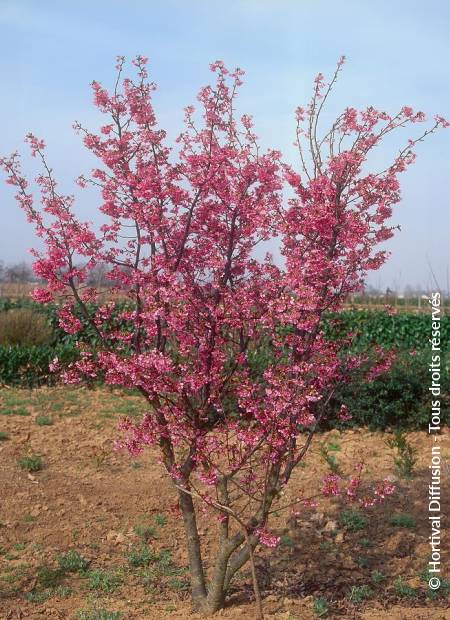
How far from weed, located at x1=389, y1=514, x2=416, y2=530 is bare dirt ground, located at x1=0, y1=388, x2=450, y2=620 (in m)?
0.01

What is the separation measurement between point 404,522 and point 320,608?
1540 mm

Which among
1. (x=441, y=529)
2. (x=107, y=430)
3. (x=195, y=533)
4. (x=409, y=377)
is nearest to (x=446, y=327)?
(x=409, y=377)

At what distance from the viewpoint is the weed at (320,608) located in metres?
4.40

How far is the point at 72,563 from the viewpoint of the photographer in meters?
5.21

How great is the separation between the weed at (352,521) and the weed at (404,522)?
0.22 metres

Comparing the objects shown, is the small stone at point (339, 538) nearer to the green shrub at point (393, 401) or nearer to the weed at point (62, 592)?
the weed at point (62, 592)

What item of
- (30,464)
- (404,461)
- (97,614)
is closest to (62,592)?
(97,614)

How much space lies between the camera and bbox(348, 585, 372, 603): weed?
4.64 metres

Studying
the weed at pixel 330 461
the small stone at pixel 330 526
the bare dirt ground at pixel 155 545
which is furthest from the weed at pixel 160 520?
the weed at pixel 330 461

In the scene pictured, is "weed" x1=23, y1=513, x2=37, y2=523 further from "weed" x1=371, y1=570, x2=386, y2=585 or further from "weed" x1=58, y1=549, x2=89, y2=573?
"weed" x1=371, y1=570, x2=386, y2=585

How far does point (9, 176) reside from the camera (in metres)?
4.41

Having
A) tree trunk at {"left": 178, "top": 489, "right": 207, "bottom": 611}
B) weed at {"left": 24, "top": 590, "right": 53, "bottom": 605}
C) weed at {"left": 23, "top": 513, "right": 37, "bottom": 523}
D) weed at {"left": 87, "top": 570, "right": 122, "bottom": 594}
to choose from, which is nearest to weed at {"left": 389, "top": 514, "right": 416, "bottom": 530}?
tree trunk at {"left": 178, "top": 489, "right": 207, "bottom": 611}

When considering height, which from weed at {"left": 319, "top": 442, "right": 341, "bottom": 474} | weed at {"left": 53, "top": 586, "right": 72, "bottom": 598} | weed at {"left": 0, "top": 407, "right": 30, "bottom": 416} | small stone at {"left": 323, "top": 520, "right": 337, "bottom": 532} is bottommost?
weed at {"left": 53, "top": 586, "right": 72, "bottom": 598}

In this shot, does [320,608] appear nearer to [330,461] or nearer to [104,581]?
[104,581]
